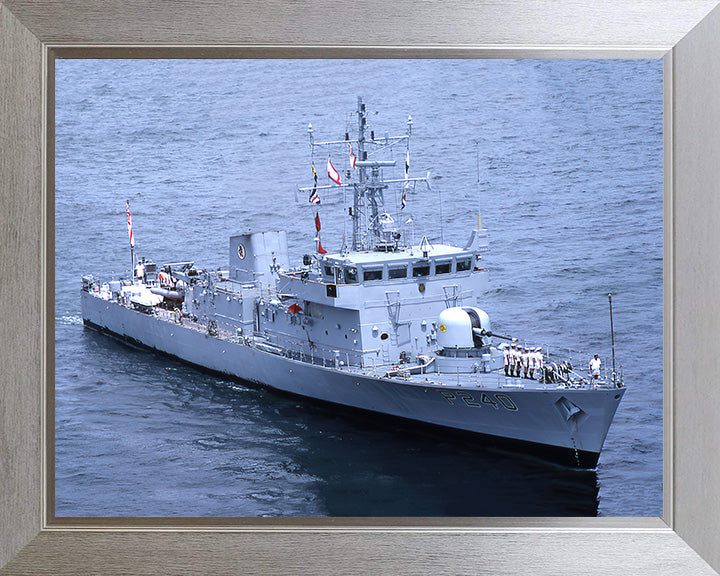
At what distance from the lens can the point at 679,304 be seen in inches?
229

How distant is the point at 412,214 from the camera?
1200 cm

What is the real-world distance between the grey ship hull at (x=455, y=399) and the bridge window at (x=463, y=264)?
1.79m

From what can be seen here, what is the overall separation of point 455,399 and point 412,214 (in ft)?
8.08

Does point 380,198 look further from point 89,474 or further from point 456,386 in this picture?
point 89,474

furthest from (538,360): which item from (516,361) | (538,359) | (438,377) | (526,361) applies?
(438,377)

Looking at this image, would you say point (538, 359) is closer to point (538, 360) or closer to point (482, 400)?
point (538, 360)

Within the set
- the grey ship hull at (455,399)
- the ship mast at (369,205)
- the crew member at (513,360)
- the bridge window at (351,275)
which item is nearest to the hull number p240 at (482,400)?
the grey ship hull at (455,399)

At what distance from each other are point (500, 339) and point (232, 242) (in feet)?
15.7

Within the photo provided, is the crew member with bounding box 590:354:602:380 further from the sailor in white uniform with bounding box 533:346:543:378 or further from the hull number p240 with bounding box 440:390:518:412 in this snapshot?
the hull number p240 with bounding box 440:390:518:412

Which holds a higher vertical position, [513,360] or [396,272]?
[396,272]

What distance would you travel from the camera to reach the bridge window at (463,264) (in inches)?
484

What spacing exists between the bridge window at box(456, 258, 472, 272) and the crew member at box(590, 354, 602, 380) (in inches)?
100

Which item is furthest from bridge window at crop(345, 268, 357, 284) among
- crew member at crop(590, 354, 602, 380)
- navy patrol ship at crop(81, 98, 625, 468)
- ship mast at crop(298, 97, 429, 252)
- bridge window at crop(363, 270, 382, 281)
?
crew member at crop(590, 354, 602, 380)

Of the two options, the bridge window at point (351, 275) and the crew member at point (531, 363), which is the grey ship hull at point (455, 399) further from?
the bridge window at point (351, 275)
